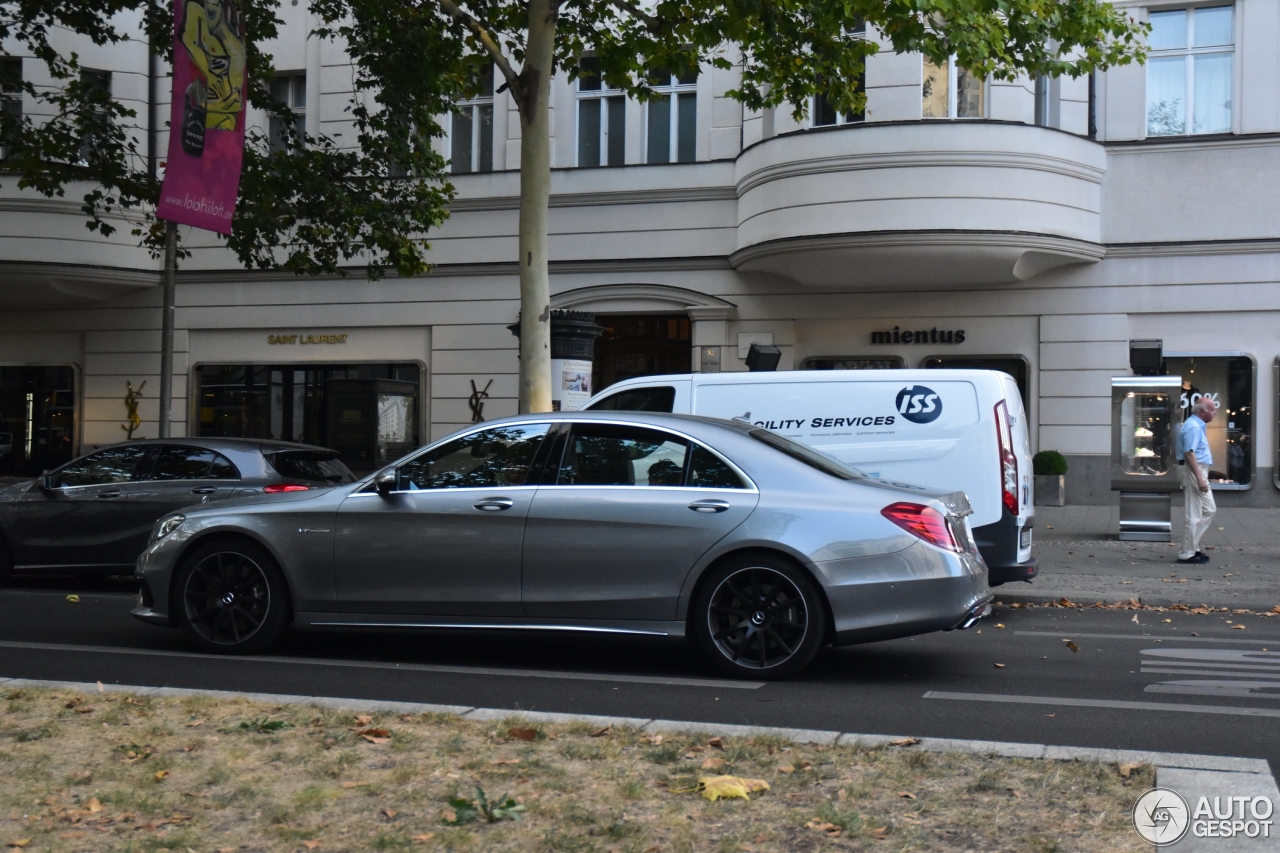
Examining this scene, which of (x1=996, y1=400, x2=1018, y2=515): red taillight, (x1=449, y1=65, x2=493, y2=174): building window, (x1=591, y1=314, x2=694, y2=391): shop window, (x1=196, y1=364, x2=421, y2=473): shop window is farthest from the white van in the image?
(x1=449, y1=65, x2=493, y2=174): building window

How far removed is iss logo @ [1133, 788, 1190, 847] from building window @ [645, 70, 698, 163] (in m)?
17.2

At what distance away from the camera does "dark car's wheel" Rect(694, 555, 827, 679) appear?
658cm

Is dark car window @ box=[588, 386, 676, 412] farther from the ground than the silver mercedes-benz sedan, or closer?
farther from the ground

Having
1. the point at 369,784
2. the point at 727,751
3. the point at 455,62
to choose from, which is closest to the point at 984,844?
the point at 727,751

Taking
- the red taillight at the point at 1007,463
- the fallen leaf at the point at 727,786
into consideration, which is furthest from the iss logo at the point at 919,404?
the fallen leaf at the point at 727,786

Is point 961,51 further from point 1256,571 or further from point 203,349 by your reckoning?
point 203,349

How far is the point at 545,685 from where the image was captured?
21.6 feet

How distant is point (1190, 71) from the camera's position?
61.7 ft

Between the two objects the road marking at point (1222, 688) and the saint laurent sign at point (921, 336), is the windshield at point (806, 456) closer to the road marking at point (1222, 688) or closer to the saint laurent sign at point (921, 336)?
the road marking at point (1222, 688)

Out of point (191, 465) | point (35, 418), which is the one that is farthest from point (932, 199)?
point (35, 418)

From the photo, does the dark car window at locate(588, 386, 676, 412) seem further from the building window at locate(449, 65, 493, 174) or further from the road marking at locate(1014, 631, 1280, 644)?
the building window at locate(449, 65, 493, 174)

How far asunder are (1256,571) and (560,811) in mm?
10277

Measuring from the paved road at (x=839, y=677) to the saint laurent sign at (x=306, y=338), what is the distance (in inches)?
524
